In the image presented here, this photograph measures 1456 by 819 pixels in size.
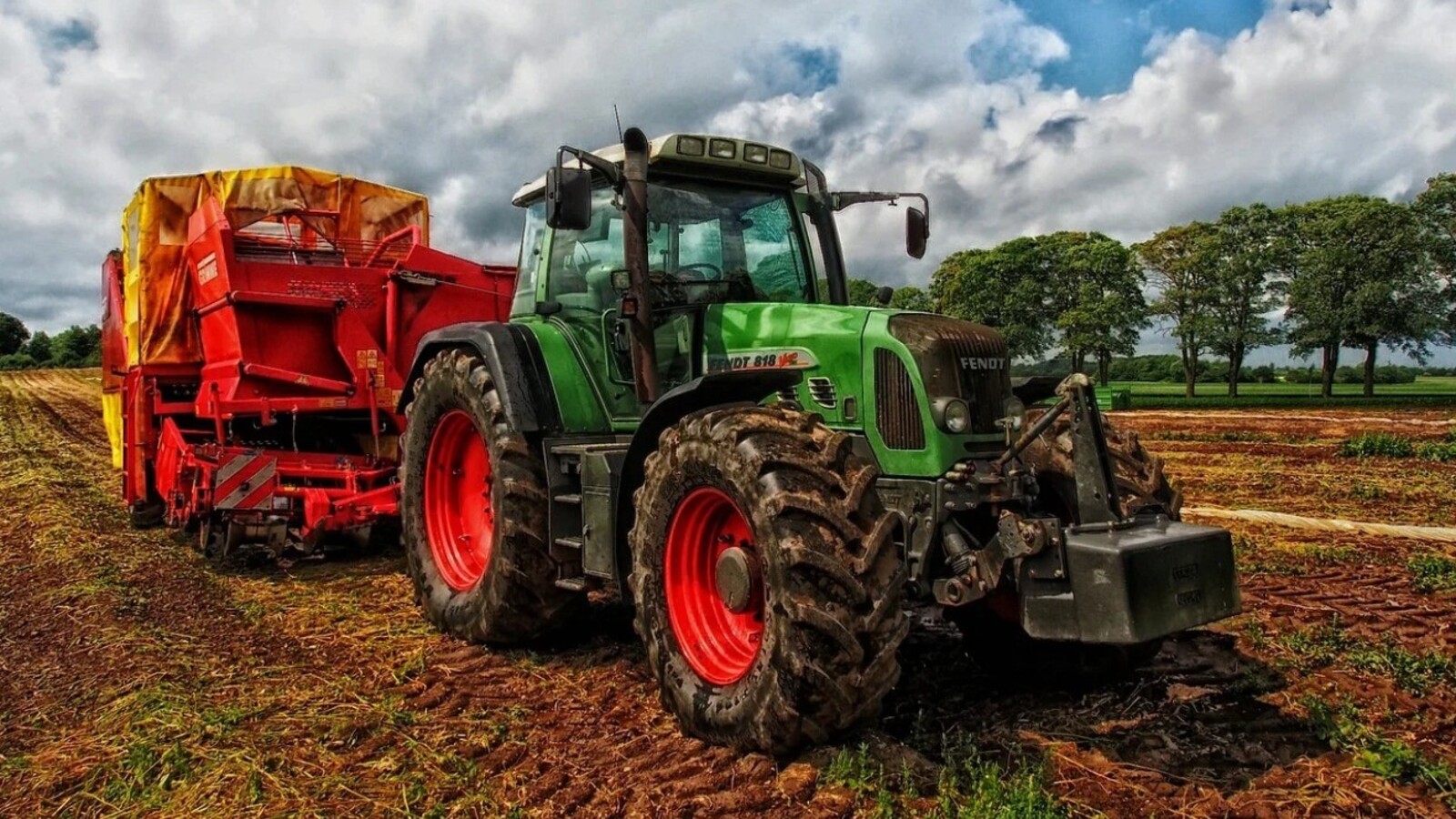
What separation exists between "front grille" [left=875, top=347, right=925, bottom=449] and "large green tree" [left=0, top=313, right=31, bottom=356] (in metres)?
86.9

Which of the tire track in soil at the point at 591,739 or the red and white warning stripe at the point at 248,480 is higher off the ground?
the red and white warning stripe at the point at 248,480

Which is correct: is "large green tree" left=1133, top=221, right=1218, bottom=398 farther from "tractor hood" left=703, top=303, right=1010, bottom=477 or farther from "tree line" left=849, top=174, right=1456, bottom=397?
"tractor hood" left=703, top=303, right=1010, bottom=477

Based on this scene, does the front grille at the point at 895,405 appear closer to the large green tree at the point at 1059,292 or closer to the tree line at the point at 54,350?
the large green tree at the point at 1059,292

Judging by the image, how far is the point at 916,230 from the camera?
5.79 metres

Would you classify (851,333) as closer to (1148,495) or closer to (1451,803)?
(1148,495)

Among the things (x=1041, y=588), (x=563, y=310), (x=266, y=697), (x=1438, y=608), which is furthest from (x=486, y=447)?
(x=1438, y=608)

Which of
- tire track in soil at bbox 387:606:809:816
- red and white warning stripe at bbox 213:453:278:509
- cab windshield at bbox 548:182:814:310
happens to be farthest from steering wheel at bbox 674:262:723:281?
red and white warning stripe at bbox 213:453:278:509

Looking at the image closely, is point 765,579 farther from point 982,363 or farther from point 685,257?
point 685,257

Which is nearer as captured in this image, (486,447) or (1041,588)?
(1041,588)

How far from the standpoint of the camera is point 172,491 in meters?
8.38

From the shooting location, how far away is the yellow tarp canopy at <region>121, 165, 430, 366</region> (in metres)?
8.92

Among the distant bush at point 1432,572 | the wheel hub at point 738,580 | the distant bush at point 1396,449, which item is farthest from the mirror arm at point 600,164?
the distant bush at point 1396,449

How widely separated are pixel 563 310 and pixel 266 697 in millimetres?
2535

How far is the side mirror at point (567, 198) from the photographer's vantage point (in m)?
4.59
